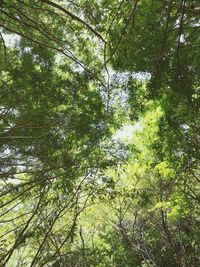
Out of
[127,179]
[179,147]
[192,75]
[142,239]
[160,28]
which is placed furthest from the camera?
[142,239]

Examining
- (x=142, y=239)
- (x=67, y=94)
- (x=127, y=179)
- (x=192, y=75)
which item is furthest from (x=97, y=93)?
(x=142, y=239)

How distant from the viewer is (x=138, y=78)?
7.56m

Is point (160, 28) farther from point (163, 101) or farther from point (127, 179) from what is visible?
point (127, 179)

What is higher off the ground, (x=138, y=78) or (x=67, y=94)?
(x=67, y=94)

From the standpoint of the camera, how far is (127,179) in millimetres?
9844

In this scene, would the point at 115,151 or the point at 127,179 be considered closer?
the point at 115,151

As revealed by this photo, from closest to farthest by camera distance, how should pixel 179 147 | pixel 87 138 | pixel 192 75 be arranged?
1. pixel 192 75
2. pixel 179 147
3. pixel 87 138

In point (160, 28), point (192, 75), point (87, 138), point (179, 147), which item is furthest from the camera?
point (87, 138)

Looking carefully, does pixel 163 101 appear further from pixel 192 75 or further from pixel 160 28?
pixel 160 28

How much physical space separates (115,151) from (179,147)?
1.38m

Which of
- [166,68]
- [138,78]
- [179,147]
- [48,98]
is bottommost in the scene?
[179,147]

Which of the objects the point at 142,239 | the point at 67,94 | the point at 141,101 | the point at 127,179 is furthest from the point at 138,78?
the point at 142,239

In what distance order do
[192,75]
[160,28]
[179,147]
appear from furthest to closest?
1. [179,147]
2. [192,75]
3. [160,28]

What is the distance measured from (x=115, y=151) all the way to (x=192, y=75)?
2.27 m
